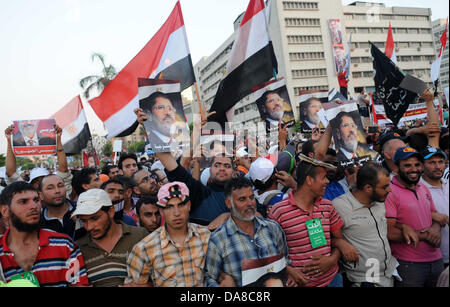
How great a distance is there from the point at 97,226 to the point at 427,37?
7452 centimetres

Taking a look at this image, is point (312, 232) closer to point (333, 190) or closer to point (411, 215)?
point (411, 215)

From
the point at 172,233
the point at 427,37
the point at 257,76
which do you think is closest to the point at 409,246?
the point at 172,233

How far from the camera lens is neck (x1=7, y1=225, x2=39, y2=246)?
243 centimetres

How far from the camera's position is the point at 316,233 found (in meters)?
2.60

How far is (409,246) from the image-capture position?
111 inches

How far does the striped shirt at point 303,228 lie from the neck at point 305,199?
34 millimetres

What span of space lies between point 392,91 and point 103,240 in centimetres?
442

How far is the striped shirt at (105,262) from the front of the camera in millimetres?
2459

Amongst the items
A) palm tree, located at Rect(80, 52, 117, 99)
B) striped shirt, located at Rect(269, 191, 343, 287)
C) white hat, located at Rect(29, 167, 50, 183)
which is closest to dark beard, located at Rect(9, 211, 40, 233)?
striped shirt, located at Rect(269, 191, 343, 287)

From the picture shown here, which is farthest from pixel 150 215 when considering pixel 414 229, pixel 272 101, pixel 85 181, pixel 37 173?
pixel 272 101

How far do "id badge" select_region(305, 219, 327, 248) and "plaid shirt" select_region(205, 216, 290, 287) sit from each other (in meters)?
0.24

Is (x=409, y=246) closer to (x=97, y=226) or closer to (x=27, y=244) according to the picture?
(x=97, y=226)

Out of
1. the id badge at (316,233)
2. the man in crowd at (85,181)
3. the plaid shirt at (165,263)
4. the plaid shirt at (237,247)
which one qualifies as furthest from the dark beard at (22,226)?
the id badge at (316,233)

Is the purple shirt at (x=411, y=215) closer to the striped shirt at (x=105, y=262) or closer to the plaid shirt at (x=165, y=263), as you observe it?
the plaid shirt at (x=165, y=263)
